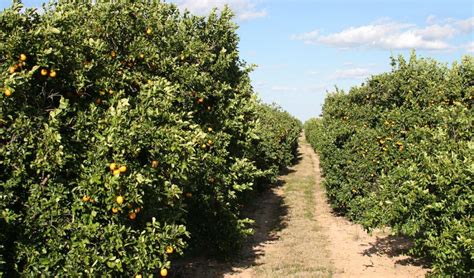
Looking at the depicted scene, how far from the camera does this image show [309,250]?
1220 centimetres

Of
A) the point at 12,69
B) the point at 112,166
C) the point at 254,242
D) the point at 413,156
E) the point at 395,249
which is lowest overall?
the point at 395,249

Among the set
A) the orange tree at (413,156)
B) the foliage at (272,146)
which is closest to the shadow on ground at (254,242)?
the foliage at (272,146)

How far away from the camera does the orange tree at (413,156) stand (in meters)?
7.09

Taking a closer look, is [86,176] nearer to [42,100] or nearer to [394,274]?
[42,100]

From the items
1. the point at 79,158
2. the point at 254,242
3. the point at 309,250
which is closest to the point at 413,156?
the point at 309,250

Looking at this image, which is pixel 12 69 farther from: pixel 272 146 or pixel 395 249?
pixel 272 146

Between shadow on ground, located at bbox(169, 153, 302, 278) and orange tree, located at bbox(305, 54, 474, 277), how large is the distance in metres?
2.58

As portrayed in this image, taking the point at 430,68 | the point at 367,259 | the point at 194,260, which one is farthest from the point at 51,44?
the point at 430,68

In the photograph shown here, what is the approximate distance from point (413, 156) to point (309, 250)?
4426 mm

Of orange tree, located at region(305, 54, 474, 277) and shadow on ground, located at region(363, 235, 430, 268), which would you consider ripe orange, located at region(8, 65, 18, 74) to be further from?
shadow on ground, located at region(363, 235, 430, 268)

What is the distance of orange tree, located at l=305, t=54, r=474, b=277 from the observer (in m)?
7.09

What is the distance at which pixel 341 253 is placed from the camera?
11953 mm

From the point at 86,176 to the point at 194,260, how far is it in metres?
6.32

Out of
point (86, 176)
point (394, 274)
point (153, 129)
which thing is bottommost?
point (394, 274)
